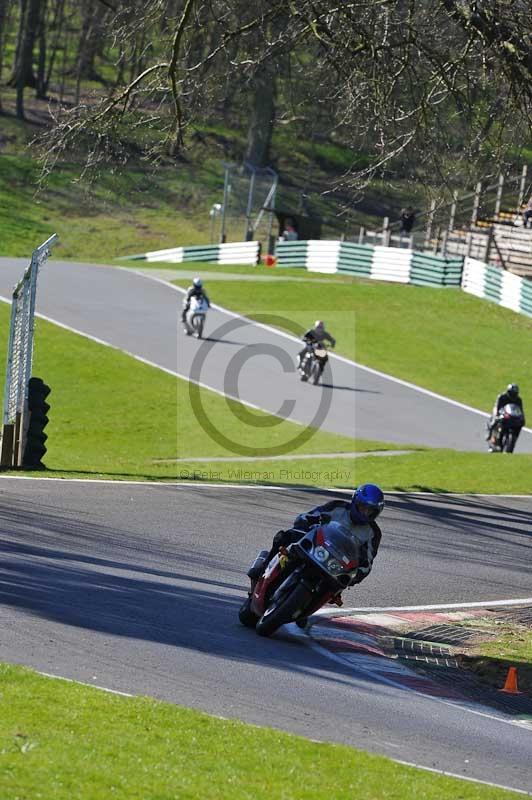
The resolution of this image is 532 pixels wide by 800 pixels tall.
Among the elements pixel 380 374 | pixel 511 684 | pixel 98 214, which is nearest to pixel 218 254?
pixel 98 214

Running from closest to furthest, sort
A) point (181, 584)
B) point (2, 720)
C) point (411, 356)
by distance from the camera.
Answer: point (2, 720) → point (181, 584) → point (411, 356)

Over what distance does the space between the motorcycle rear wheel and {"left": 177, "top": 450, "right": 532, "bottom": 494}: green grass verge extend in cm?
924

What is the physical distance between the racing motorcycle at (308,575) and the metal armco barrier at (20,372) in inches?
363

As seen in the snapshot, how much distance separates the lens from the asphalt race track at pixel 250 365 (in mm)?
27344

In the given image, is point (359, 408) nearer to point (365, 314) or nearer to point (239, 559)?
point (365, 314)

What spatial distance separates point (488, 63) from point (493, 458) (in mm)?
10548

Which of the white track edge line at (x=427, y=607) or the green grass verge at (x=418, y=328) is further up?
the green grass verge at (x=418, y=328)

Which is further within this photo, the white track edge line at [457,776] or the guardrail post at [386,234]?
the guardrail post at [386,234]

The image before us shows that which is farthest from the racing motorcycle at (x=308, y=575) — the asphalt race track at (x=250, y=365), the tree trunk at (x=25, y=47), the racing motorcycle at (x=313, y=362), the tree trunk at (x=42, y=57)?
the tree trunk at (x=42, y=57)

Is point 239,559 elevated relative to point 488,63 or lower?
lower

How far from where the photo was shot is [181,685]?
326 inches

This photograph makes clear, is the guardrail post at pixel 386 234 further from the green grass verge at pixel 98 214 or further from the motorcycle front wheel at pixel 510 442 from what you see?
the motorcycle front wheel at pixel 510 442

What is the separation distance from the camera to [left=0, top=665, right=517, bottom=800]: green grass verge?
6105 millimetres

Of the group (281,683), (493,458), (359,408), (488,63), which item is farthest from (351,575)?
(359,408)
